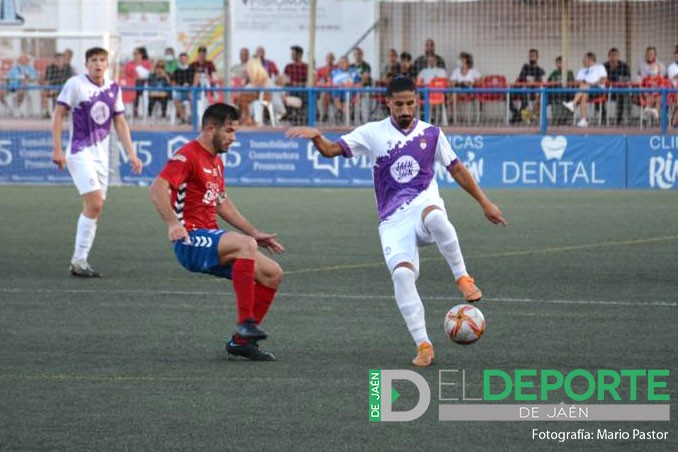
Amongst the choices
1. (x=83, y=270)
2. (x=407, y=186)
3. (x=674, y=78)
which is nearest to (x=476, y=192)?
(x=407, y=186)

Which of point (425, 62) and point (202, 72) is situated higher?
point (425, 62)

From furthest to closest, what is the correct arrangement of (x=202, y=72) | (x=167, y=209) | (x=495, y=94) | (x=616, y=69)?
1. (x=202, y=72)
2. (x=616, y=69)
3. (x=495, y=94)
4. (x=167, y=209)

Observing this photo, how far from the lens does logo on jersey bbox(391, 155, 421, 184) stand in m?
8.95

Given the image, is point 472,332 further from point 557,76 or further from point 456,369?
point 557,76

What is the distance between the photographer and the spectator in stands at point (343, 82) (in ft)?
87.6

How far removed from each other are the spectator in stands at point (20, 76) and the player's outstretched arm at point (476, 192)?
19256 millimetres

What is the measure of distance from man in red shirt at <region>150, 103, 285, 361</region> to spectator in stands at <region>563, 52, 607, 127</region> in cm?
1722

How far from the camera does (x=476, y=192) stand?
8906 millimetres

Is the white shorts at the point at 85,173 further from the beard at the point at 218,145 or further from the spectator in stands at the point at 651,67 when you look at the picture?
the spectator in stands at the point at 651,67

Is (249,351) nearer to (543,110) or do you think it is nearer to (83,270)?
(83,270)

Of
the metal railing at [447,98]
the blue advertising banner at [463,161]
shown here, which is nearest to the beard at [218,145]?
the blue advertising banner at [463,161]

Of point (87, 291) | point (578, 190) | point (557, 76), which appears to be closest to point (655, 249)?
point (87, 291)

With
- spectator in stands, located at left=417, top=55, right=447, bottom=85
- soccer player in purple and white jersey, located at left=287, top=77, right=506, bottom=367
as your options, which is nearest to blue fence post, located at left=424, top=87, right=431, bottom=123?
spectator in stands, located at left=417, top=55, right=447, bottom=85

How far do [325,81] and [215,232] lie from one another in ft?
68.1
